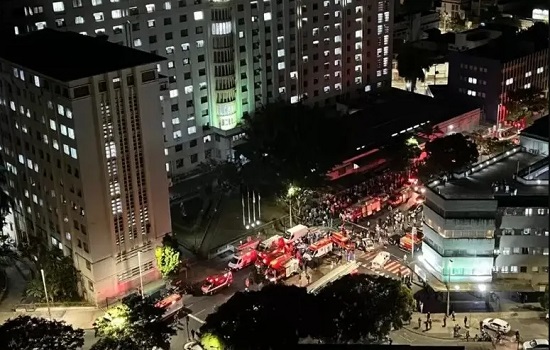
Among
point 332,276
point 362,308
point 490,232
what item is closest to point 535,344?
A: point 490,232

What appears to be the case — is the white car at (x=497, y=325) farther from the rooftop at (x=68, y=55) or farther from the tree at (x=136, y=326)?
the rooftop at (x=68, y=55)

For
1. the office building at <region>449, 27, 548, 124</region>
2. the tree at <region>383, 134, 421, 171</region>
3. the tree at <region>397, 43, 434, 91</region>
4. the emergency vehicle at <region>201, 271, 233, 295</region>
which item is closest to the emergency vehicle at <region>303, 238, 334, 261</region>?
the emergency vehicle at <region>201, 271, 233, 295</region>

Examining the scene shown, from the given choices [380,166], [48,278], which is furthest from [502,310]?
[48,278]

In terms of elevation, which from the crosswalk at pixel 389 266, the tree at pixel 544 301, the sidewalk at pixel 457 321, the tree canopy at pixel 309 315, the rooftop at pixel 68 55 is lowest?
the sidewalk at pixel 457 321

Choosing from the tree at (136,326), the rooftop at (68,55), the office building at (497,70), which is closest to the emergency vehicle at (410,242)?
the tree at (136,326)

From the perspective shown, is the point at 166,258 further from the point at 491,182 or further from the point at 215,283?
the point at 491,182

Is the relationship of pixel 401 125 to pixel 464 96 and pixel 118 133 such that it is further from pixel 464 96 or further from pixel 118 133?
pixel 118 133

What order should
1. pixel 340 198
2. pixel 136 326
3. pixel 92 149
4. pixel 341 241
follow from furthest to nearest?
pixel 340 198 → pixel 341 241 → pixel 92 149 → pixel 136 326

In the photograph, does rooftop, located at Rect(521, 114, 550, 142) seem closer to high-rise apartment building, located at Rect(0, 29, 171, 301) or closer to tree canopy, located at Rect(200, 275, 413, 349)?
tree canopy, located at Rect(200, 275, 413, 349)
